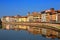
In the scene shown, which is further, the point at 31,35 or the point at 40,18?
the point at 40,18

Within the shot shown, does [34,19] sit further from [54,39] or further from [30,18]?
[54,39]

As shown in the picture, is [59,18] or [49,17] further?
[49,17]

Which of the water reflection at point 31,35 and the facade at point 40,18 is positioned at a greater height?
the facade at point 40,18

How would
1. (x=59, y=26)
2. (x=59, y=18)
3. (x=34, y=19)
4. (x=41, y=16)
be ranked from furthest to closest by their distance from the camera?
(x=34, y=19) → (x=41, y=16) → (x=59, y=18) → (x=59, y=26)

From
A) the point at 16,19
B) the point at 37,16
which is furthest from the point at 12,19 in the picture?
the point at 37,16

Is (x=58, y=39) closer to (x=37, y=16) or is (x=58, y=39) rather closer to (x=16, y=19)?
(x=37, y=16)

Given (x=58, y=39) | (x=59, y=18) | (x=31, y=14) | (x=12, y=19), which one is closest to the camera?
(x=58, y=39)

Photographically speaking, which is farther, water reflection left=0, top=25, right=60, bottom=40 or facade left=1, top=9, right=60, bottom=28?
facade left=1, top=9, right=60, bottom=28

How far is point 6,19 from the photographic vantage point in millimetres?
109188

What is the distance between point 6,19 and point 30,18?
86.8ft

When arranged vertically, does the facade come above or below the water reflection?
above

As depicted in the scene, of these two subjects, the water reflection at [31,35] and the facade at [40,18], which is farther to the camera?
the facade at [40,18]

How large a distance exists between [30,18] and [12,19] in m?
22.3

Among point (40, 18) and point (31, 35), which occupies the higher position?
point (40, 18)
